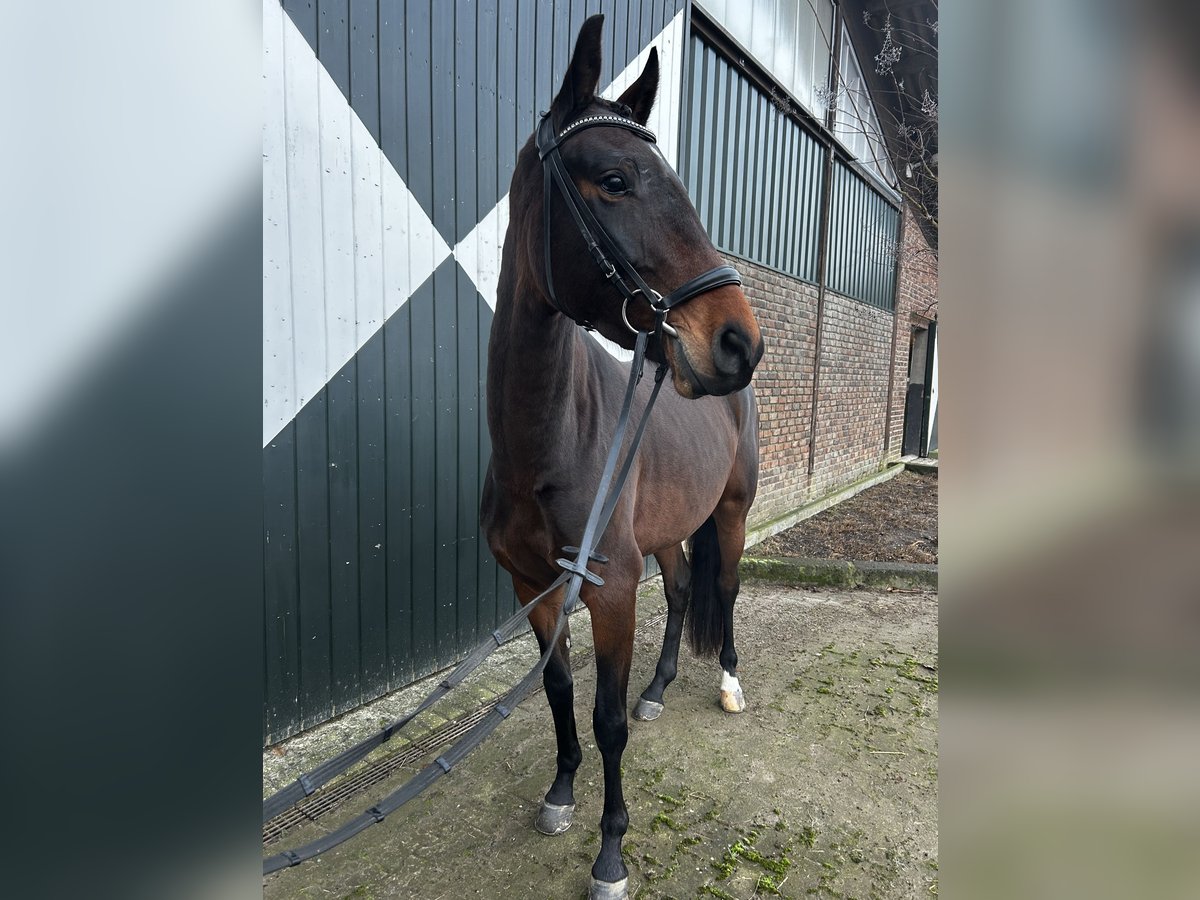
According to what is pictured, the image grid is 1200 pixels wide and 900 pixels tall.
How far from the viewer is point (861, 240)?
8.98 meters

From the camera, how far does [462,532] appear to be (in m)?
3.56

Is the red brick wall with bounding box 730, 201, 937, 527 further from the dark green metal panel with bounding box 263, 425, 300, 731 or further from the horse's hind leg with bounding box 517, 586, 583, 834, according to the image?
the dark green metal panel with bounding box 263, 425, 300, 731

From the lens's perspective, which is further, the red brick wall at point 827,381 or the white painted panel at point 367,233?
the red brick wall at point 827,381

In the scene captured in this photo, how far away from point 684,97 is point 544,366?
13.7ft

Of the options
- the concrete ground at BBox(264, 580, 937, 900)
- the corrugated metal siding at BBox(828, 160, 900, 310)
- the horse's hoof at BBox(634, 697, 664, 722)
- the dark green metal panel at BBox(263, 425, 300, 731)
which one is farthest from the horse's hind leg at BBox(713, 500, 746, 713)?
the corrugated metal siding at BBox(828, 160, 900, 310)

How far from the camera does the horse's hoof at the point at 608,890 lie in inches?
78.4

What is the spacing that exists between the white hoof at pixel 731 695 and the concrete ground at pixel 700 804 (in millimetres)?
59

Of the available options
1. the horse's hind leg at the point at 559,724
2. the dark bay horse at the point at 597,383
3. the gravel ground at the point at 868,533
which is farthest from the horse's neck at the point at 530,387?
the gravel ground at the point at 868,533

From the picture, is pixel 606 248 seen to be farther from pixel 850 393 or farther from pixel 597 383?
pixel 850 393

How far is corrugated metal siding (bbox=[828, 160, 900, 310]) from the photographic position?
8211 millimetres

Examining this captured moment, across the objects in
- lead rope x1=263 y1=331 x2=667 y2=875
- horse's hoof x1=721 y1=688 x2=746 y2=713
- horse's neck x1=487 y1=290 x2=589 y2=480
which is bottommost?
horse's hoof x1=721 y1=688 x2=746 y2=713

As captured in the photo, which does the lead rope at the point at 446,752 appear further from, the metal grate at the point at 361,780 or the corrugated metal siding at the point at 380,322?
the corrugated metal siding at the point at 380,322
